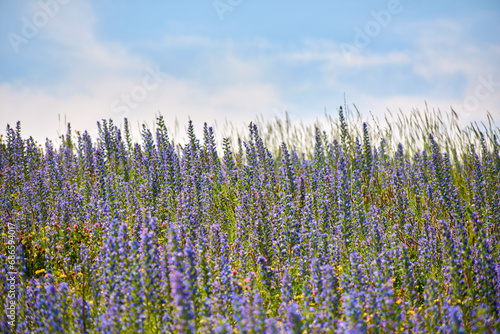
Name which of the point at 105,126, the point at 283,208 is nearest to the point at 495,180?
the point at 283,208

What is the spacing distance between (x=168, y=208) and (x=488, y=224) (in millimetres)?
4498

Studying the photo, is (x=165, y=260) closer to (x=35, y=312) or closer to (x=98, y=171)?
(x=35, y=312)

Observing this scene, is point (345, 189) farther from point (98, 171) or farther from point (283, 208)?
point (98, 171)

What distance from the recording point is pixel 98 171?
6078mm

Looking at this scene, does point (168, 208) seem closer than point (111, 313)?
No

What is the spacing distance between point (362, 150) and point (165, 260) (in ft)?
20.8

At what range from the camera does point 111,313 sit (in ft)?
8.29

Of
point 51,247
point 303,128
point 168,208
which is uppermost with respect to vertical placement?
point 303,128

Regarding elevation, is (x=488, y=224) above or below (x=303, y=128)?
below

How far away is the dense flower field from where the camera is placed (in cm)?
262

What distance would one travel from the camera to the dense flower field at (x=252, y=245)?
262cm

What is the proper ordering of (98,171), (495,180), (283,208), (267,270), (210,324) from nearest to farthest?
1. (210,324)
2. (267,270)
3. (283,208)
4. (98,171)
5. (495,180)

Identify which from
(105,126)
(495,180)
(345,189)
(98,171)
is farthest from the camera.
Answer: (105,126)

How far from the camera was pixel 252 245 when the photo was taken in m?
4.55
